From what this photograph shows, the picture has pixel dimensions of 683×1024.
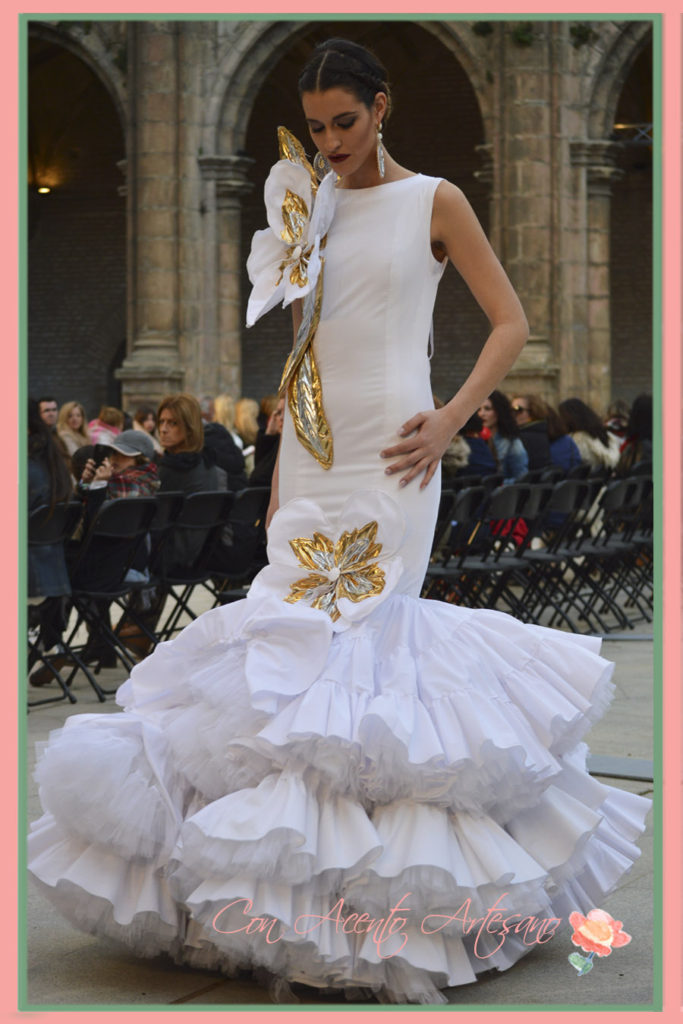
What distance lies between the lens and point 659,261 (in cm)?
240

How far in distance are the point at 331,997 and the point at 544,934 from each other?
48 cm

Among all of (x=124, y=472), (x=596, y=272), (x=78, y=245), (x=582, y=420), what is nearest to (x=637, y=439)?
(x=582, y=420)

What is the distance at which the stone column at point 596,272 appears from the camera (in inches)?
727

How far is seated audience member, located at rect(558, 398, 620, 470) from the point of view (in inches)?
494

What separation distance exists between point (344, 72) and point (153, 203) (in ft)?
54.4

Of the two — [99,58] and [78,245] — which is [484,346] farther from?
[78,245]

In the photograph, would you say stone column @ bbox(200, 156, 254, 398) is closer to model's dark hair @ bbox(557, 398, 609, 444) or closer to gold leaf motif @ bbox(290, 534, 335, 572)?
model's dark hair @ bbox(557, 398, 609, 444)

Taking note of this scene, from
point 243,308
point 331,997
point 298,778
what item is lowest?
point 331,997

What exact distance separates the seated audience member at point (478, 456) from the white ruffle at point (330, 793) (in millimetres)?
7374

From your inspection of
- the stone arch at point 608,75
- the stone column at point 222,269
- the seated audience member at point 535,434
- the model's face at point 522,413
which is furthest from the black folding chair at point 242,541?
the stone arch at point 608,75

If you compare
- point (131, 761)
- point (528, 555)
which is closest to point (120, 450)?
point (528, 555)

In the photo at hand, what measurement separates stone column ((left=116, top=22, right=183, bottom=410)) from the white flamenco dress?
15.9 metres

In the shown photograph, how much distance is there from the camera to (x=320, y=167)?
10.7 ft

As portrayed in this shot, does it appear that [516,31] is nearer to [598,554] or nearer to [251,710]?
[598,554]
